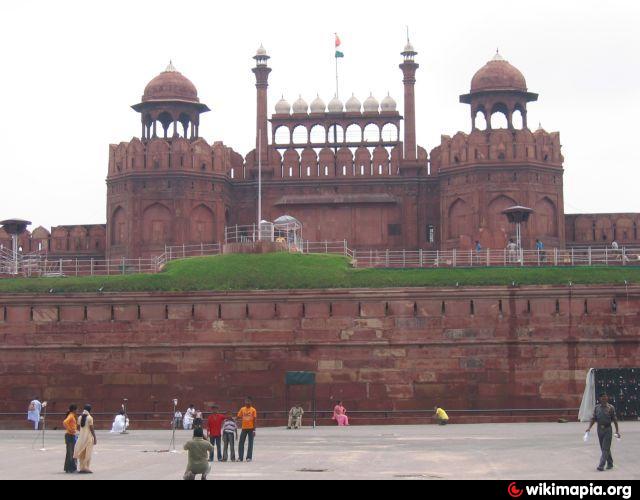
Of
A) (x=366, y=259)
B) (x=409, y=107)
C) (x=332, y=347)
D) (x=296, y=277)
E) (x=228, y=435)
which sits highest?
(x=409, y=107)

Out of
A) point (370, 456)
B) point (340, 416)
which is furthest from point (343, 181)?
point (370, 456)

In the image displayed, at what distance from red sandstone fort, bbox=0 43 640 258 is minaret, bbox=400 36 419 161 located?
46mm

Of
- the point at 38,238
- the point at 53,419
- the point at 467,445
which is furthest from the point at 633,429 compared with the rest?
the point at 38,238

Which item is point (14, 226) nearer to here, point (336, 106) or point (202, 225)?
point (202, 225)

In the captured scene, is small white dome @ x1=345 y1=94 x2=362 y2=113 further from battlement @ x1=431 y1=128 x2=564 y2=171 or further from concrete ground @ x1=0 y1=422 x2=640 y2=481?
concrete ground @ x1=0 y1=422 x2=640 y2=481

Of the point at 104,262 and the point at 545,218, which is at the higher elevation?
the point at 545,218

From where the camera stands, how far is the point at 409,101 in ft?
193

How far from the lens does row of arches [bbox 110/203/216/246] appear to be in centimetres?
5641

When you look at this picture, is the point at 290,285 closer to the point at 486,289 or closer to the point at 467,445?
the point at 486,289

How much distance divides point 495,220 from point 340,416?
15564 mm

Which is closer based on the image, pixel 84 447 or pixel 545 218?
pixel 84 447

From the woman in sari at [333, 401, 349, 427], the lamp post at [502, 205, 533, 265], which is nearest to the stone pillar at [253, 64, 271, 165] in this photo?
the lamp post at [502, 205, 533, 265]

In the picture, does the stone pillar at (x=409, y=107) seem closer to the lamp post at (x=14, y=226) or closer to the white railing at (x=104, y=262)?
the white railing at (x=104, y=262)

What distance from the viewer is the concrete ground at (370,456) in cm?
2419
